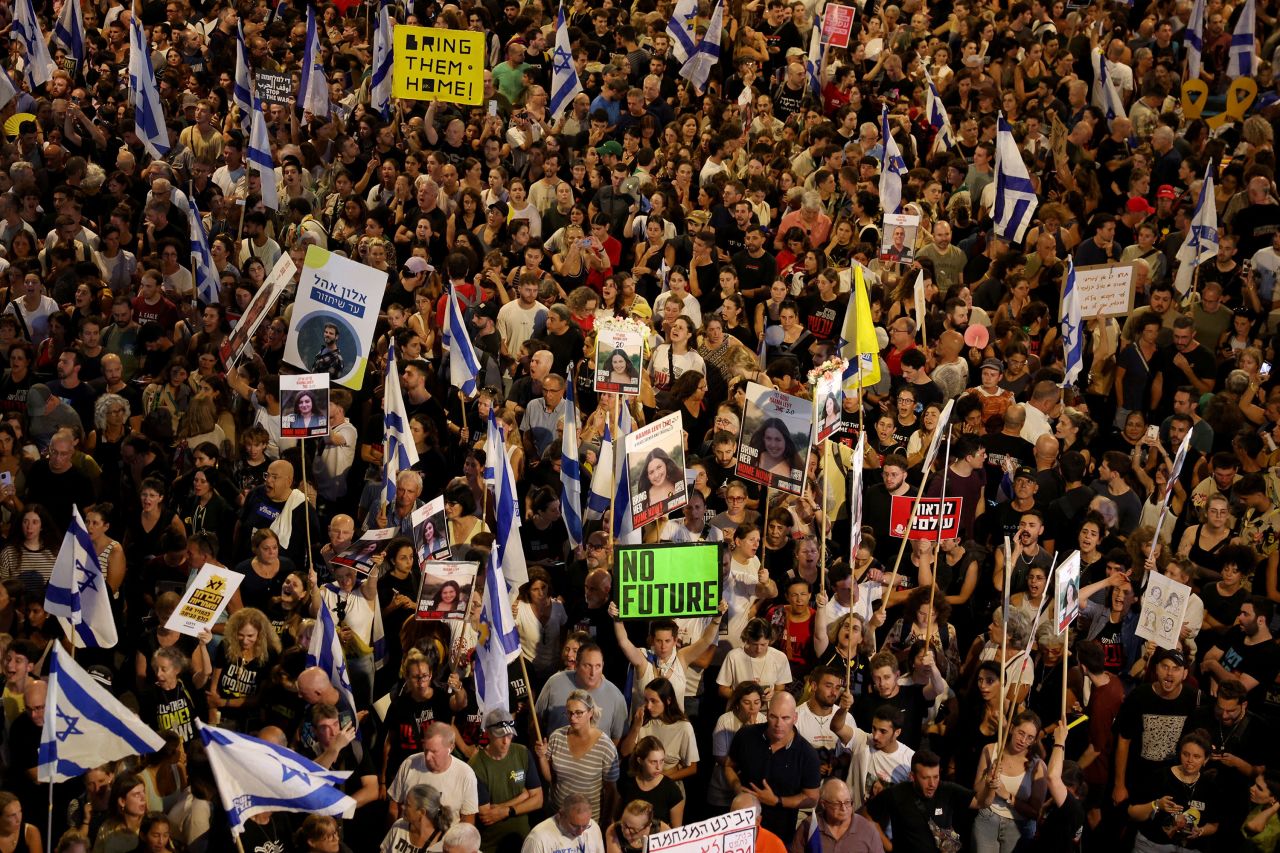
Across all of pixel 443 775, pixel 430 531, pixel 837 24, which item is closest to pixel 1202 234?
pixel 837 24

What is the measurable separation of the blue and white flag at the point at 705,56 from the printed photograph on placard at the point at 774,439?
8762 mm

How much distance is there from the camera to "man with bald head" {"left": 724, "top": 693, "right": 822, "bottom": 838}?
1034 centimetres

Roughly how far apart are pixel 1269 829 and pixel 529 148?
425 inches

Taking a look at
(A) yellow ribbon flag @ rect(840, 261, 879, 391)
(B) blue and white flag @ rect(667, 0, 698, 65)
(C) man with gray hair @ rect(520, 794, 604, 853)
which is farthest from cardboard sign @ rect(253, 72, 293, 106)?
(C) man with gray hair @ rect(520, 794, 604, 853)

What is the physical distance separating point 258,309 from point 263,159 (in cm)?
423

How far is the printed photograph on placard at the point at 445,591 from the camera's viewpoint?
35.6ft

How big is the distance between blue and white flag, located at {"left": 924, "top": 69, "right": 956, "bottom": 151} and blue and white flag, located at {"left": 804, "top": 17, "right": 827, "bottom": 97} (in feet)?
5.22

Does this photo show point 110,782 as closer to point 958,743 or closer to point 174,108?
point 958,743

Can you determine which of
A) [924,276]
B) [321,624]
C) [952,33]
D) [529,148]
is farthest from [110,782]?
[952,33]

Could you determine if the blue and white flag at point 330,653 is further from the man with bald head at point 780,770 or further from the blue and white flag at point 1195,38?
the blue and white flag at point 1195,38

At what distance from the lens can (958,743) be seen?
11188 millimetres

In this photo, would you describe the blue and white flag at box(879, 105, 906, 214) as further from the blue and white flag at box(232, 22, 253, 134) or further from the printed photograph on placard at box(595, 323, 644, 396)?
the blue and white flag at box(232, 22, 253, 134)

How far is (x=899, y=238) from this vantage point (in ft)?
51.9

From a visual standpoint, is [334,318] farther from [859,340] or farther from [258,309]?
[859,340]
